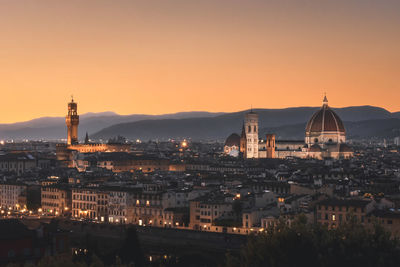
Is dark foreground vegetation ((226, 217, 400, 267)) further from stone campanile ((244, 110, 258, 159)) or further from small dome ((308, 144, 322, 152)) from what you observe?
stone campanile ((244, 110, 258, 159))

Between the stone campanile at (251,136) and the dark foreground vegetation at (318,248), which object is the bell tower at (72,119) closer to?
the stone campanile at (251,136)

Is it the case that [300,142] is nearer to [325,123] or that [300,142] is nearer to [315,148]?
[325,123]

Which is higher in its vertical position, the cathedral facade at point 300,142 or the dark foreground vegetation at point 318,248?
the cathedral facade at point 300,142

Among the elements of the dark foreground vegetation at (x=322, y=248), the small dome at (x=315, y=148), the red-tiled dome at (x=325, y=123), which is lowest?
the dark foreground vegetation at (x=322, y=248)

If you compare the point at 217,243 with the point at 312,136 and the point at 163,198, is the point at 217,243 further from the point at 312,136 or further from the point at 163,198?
the point at 312,136

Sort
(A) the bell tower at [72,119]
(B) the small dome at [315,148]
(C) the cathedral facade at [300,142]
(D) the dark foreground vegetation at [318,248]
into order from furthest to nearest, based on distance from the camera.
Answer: (A) the bell tower at [72,119]
(C) the cathedral facade at [300,142]
(B) the small dome at [315,148]
(D) the dark foreground vegetation at [318,248]

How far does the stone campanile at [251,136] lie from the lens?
591 ft

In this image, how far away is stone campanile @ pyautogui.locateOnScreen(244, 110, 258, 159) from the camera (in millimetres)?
180250

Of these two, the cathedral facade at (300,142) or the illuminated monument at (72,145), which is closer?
the illuminated monument at (72,145)

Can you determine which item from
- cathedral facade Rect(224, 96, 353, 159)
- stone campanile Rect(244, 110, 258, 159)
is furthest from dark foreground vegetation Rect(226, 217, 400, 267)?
stone campanile Rect(244, 110, 258, 159)

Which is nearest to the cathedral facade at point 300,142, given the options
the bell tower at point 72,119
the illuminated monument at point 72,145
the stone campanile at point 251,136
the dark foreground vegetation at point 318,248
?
the stone campanile at point 251,136

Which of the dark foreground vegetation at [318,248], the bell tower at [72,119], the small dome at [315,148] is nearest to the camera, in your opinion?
the dark foreground vegetation at [318,248]

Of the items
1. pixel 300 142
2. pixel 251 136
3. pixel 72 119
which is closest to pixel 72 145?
pixel 72 119

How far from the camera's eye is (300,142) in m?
188
